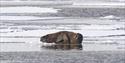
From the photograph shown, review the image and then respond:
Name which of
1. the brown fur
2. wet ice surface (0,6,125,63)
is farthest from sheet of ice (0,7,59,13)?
the brown fur

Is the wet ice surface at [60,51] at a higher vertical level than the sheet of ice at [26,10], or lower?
higher

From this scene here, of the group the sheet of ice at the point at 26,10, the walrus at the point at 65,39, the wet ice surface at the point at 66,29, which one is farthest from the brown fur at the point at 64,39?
the sheet of ice at the point at 26,10

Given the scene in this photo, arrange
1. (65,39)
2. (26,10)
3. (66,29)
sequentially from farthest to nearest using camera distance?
(26,10), (66,29), (65,39)

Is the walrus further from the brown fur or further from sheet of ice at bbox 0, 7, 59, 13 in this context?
sheet of ice at bbox 0, 7, 59, 13

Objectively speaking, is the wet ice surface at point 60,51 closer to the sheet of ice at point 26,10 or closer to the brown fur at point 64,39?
the brown fur at point 64,39

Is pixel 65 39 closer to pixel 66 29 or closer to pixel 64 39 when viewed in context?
pixel 64 39

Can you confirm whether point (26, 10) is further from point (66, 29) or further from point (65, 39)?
point (65, 39)

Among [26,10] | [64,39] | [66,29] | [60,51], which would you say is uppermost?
[64,39]

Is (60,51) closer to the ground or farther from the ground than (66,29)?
farther from the ground

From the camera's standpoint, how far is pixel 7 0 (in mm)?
28938

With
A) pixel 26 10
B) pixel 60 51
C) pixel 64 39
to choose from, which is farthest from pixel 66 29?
pixel 26 10

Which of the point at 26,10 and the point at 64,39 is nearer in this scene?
the point at 64,39

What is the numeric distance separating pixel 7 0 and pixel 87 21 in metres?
11.9

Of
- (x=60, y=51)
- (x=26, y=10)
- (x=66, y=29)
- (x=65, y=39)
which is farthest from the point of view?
(x=26, y=10)
